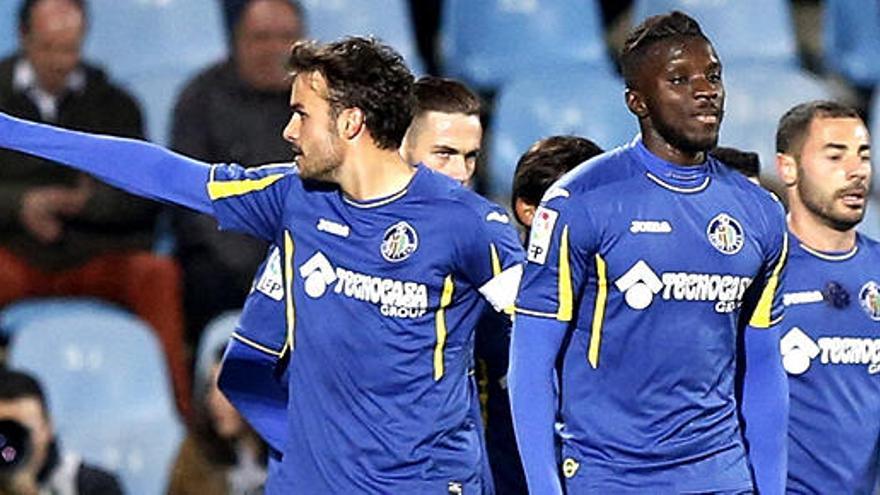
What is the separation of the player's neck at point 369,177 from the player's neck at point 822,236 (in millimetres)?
1563

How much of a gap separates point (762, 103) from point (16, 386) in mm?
3173

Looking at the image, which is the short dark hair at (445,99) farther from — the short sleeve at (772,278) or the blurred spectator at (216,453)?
the blurred spectator at (216,453)

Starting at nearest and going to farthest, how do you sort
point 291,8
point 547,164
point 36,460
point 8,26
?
1. point 547,164
2. point 36,460
3. point 8,26
4. point 291,8

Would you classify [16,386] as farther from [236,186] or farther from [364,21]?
[236,186]

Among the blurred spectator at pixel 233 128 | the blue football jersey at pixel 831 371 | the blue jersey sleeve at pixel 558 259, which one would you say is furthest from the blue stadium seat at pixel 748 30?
the blue jersey sleeve at pixel 558 259

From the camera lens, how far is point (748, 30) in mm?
8492

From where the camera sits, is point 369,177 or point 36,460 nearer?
point 369,177

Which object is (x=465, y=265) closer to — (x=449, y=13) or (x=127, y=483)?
(x=127, y=483)

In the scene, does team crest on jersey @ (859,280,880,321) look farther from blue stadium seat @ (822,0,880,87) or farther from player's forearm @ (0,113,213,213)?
blue stadium seat @ (822,0,880,87)

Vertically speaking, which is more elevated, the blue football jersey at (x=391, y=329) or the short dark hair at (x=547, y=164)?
the short dark hair at (x=547, y=164)

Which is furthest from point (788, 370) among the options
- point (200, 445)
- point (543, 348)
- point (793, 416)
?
point (200, 445)

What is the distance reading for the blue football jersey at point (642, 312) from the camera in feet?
14.6

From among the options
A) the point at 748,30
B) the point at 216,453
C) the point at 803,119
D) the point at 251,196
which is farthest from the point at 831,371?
A: the point at 748,30

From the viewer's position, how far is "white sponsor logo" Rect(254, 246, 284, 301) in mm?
4906
